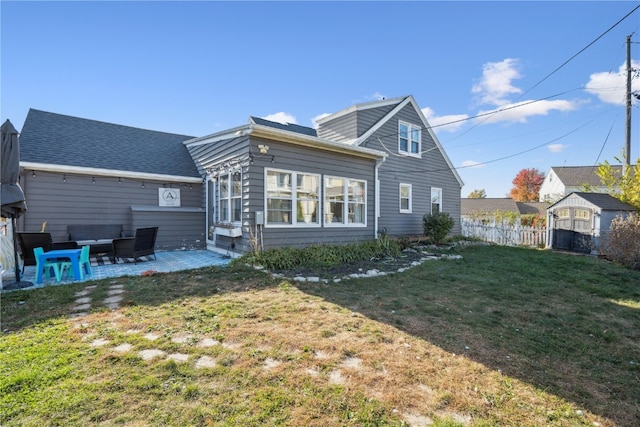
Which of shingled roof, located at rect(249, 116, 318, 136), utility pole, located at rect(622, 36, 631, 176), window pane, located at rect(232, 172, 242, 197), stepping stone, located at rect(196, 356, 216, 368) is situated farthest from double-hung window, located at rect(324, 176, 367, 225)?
utility pole, located at rect(622, 36, 631, 176)

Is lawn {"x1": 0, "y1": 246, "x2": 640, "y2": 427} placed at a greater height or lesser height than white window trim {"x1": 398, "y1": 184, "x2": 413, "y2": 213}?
lesser

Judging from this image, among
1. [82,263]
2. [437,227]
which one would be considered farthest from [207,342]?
[437,227]

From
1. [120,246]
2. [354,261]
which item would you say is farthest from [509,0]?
[120,246]

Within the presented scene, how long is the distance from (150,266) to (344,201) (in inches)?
229

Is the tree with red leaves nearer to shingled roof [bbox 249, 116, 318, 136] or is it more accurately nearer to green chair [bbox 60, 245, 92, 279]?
shingled roof [bbox 249, 116, 318, 136]

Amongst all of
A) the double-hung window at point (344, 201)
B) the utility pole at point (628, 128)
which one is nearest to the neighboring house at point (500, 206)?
the utility pole at point (628, 128)

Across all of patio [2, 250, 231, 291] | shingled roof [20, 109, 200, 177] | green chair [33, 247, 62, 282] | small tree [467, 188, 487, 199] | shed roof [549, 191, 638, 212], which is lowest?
patio [2, 250, 231, 291]

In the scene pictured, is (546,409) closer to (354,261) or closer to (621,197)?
(354,261)

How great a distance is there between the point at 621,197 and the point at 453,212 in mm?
6879

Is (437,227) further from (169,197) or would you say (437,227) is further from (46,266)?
(46,266)

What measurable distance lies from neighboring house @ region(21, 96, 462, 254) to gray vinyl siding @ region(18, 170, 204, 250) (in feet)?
0.09

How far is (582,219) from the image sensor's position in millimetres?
13047

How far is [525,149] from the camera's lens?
16219mm

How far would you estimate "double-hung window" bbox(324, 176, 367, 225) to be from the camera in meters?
9.35
